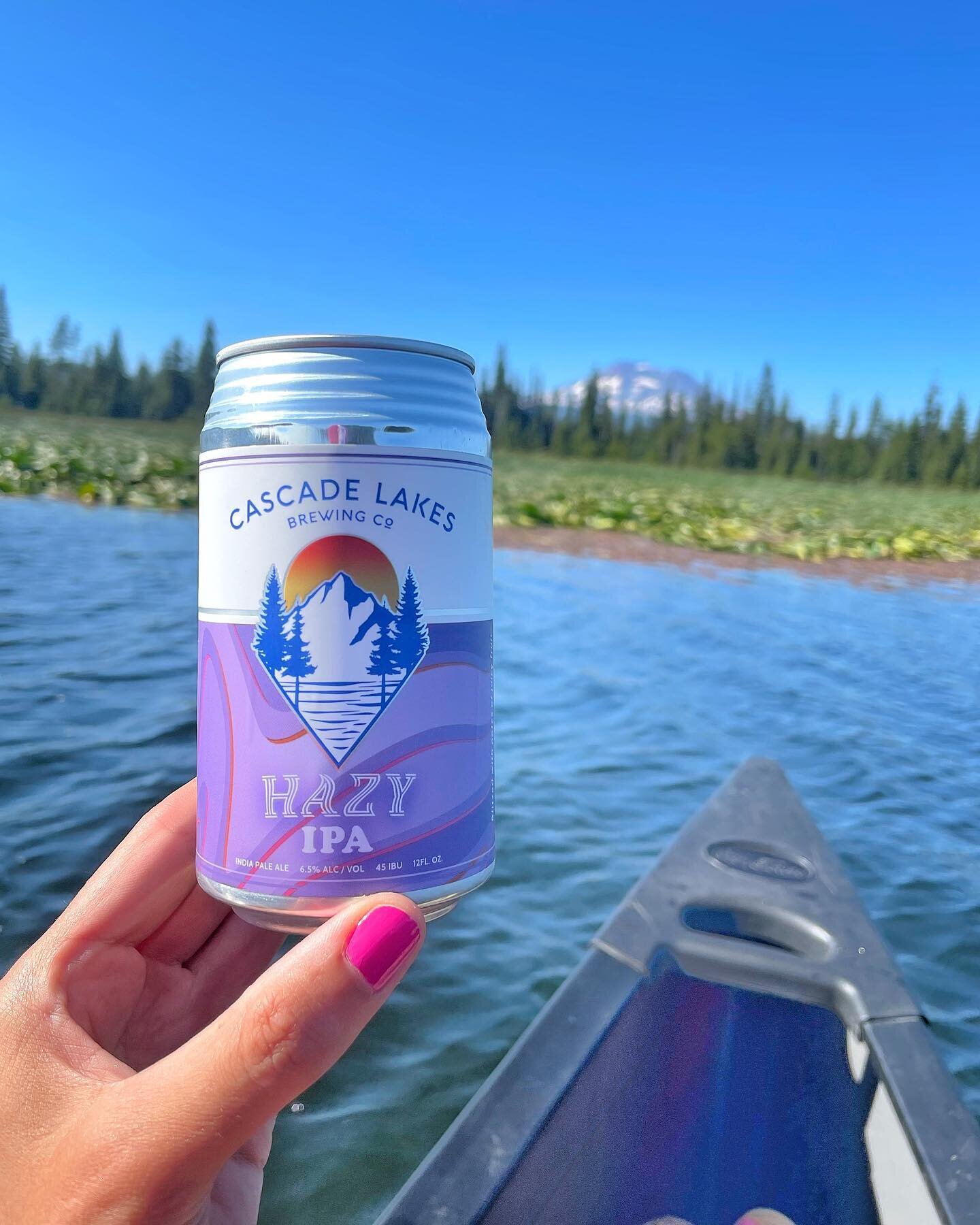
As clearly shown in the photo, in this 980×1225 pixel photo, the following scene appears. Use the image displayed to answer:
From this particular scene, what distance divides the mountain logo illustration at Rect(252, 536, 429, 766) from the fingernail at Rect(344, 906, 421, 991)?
0.63 feet

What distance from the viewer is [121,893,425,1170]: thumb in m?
1.12

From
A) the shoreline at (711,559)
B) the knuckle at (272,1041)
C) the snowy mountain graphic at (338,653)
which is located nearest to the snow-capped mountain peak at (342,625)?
the snowy mountain graphic at (338,653)

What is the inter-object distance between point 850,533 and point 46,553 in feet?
46.3

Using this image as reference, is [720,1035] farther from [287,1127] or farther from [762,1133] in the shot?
[287,1127]

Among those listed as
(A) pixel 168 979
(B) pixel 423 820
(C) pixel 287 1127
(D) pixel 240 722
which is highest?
(D) pixel 240 722

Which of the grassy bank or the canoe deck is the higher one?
the grassy bank

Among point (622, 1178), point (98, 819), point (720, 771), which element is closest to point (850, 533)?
point (720, 771)

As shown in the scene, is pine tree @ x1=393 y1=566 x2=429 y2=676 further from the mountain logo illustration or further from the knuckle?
the knuckle

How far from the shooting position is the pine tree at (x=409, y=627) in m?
1.21

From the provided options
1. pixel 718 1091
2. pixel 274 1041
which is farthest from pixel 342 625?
pixel 718 1091

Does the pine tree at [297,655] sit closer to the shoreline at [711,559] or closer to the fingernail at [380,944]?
the fingernail at [380,944]

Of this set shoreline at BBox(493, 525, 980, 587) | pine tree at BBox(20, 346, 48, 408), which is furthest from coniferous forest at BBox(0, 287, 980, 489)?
shoreline at BBox(493, 525, 980, 587)

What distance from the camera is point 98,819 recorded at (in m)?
4.43

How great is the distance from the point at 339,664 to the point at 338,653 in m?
A: 0.01
